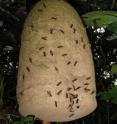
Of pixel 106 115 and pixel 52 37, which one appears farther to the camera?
pixel 106 115

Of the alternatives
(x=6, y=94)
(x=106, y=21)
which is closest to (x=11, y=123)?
(x=6, y=94)

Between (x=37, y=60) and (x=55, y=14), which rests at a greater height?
(x=55, y=14)

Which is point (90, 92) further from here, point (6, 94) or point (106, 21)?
point (6, 94)

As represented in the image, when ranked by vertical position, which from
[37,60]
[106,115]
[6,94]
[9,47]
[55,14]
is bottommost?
[106,115]

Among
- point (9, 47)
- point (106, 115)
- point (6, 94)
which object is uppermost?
point (9, 47)

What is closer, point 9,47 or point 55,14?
point 55,14

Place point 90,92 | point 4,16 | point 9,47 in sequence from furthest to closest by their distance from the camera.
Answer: point 9,47 → point 4,16 → point 90,92

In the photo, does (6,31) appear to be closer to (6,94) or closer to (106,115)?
(6,94)

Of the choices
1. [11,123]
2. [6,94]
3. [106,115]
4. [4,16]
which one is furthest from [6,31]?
[106,115]

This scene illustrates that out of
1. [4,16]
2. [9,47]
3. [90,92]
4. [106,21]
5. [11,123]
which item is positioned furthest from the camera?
[9,47]
